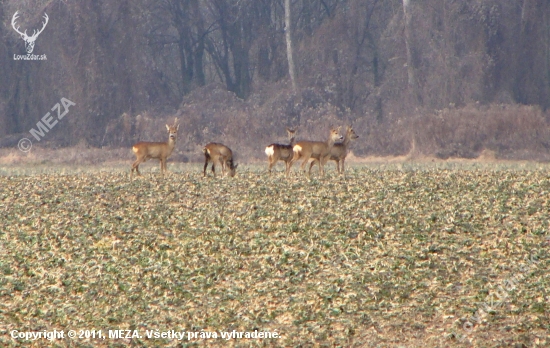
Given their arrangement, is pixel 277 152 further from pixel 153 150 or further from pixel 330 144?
pixel 153 150

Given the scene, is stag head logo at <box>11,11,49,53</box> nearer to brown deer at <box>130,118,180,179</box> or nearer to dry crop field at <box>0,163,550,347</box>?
brown deer at <box>130,118,180,179</box>

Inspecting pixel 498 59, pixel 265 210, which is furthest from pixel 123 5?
pixel 265 210

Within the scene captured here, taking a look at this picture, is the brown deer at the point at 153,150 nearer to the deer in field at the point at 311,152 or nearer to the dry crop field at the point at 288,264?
the deer in field at the point at 311,152

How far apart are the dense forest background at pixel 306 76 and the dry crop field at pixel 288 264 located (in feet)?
50.1

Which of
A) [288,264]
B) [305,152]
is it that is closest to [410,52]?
[305,152]

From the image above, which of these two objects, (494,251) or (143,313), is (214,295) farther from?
(494,251)

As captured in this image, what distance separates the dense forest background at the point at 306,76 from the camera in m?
33.0

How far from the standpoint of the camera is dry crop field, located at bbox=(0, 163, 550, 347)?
8.87 m

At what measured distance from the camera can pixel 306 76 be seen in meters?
40.9

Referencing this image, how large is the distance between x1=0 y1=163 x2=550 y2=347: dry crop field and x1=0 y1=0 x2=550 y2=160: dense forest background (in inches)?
601

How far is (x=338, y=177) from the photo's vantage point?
1917cm

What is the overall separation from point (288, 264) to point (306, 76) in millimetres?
30290

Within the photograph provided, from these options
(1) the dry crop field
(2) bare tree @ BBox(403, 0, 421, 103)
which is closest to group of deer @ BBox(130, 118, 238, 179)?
(1) the dry crop field

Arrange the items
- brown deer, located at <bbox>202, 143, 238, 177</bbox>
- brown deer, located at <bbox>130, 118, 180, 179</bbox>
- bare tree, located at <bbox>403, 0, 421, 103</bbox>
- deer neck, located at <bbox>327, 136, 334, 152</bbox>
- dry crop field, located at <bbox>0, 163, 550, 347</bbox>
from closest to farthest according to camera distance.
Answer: dry crop field, located at <bbox>0, 163, 550, 347</bbox> → brown deer, located at <bbox>202, 143, 238, 177</bbox> → deer neck, located at <bbox>327, 136, 334, 152</bbox> → brown deer, located at <bbox>130, 118, 180, 179</bbox> → bare tree, located at <bbox>403, 0, 421, 103</bbox>
